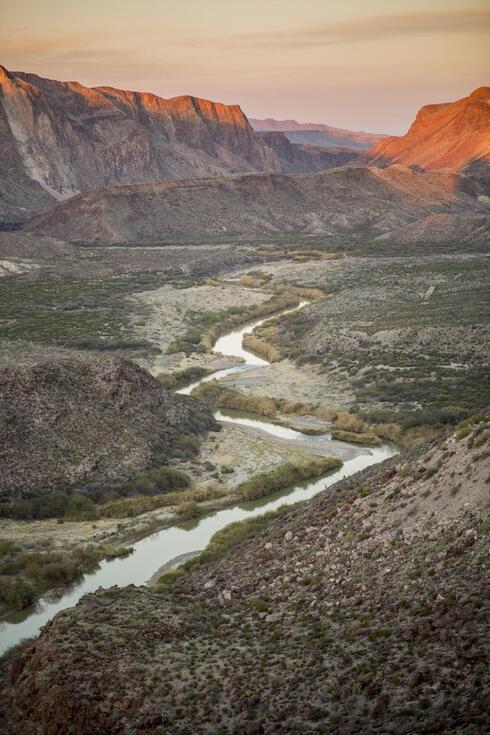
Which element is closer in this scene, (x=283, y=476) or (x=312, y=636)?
(x=312, y=636)

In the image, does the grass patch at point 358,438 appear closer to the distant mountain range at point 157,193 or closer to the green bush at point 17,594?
the green bush at point 17,594

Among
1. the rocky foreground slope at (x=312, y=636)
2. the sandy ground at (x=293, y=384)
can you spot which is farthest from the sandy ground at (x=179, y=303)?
the rocky foreground slope at (x=312, y=636)

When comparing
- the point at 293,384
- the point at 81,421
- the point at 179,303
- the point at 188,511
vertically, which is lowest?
the point at 188,511

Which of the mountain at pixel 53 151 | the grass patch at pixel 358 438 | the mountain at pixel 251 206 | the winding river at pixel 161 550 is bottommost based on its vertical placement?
the winding river at pixel 161 550

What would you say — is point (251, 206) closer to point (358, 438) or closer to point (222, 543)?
point (358, 438)

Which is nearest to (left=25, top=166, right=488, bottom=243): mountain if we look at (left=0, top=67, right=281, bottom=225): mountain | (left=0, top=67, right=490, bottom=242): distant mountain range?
(left=0, top=67, right=490, bottom=242): distant mountain range

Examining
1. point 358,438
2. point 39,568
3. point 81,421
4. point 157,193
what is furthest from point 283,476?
point 157,193
